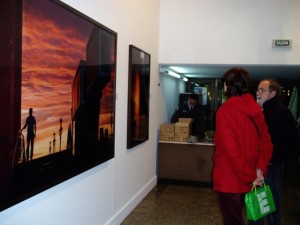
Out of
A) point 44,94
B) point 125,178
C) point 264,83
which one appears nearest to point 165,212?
point 125,178

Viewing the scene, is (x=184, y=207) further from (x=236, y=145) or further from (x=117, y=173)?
(x=236, y=145)

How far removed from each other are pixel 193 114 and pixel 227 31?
5.97 ft

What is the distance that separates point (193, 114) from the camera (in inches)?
249

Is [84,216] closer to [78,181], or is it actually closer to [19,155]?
[78,181]

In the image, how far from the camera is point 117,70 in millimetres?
3535

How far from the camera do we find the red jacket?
231 centimetres

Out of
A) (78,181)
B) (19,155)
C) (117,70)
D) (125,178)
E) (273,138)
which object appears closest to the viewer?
(19,155)

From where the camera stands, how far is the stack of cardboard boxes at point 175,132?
561 centimetres

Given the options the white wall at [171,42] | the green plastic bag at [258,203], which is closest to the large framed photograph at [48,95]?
the white wall at [171,42]

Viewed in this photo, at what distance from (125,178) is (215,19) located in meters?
2.88

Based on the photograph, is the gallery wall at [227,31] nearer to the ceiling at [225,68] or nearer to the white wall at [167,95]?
the ceiling at [225,68]

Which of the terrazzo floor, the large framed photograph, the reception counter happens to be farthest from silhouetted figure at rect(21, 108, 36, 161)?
the reception counter

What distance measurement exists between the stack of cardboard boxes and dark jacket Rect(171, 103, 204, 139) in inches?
20.2

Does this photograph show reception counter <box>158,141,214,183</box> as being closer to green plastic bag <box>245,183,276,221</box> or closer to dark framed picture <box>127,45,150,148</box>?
dark framed picture <box>127,45,150,148</box>
